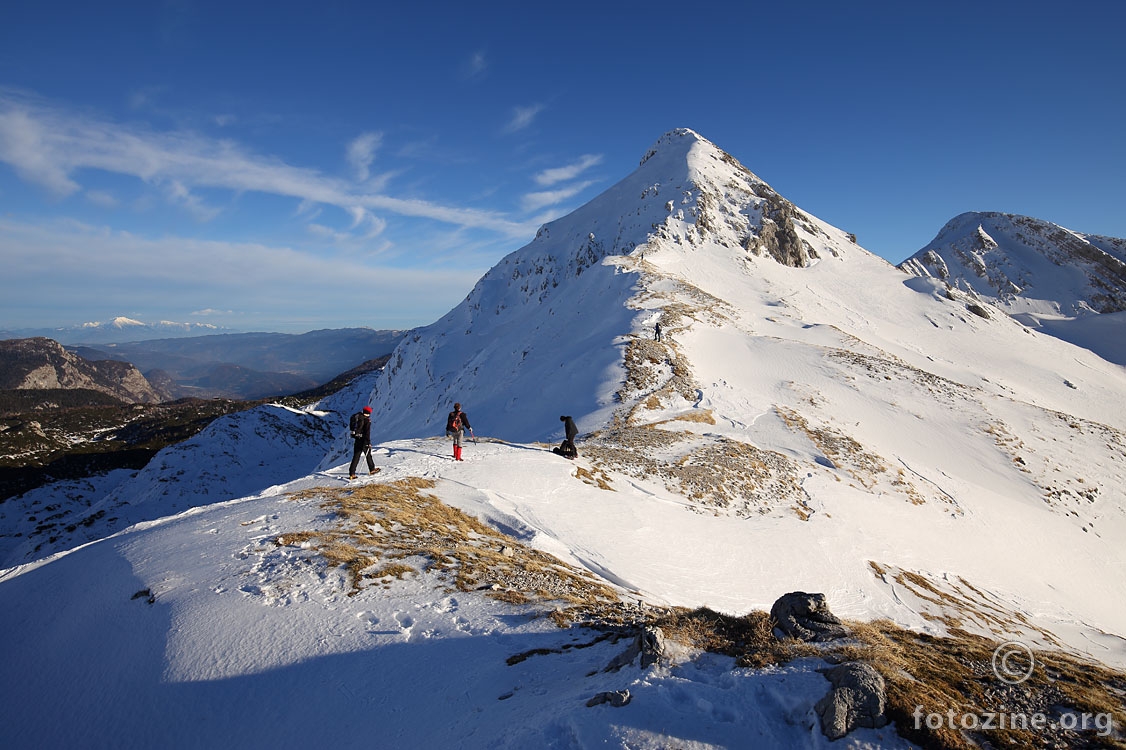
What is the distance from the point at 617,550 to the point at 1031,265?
172591mm

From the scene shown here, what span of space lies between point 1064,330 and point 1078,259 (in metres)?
47.4

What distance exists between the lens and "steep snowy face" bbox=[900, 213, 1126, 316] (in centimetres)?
11275

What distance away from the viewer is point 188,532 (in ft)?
32.0

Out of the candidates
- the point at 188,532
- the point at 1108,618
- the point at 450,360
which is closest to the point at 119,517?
the point at 450,360

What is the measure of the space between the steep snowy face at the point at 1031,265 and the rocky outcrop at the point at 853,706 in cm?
11854

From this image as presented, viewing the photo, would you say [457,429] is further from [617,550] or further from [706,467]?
[706,467]

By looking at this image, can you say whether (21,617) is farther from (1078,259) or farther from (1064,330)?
(1078,259)

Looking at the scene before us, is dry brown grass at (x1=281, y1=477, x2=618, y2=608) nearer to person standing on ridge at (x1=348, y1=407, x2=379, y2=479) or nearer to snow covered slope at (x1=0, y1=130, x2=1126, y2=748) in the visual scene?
snow covered slope at (x1=0, y1=130, x2=1126, y2=748)

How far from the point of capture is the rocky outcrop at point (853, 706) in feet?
Result: 13.7

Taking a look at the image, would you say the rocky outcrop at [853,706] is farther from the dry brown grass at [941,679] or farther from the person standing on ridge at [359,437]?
the person standing on ridge at [359,437]

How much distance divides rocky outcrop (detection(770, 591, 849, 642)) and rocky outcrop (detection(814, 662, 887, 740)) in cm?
199

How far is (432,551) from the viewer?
9.46 metres

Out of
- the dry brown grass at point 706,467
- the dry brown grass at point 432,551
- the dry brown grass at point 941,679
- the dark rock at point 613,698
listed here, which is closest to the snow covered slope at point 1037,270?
the dry brown grass at point 706,467

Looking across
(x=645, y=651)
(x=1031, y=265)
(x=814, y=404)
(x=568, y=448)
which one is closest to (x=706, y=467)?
(x=568, y=448)
